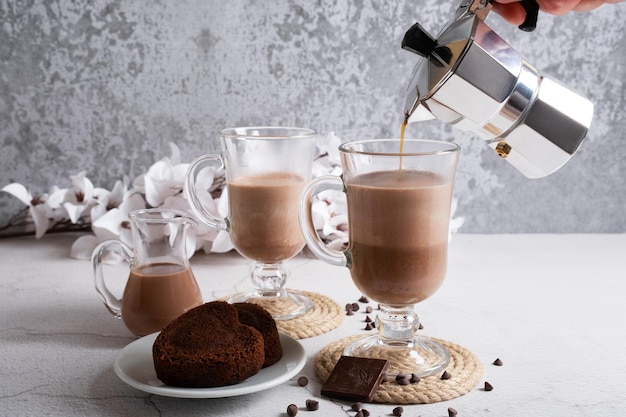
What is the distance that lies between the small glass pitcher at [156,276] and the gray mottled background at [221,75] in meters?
0.79

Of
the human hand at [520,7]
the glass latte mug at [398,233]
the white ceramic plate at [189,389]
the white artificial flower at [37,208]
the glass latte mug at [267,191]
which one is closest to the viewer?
the white ceramic plate at [189,389]

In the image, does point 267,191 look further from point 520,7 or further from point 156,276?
point 520,7

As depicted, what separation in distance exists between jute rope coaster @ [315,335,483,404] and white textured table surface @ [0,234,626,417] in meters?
0.01

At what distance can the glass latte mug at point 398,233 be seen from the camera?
113 cm

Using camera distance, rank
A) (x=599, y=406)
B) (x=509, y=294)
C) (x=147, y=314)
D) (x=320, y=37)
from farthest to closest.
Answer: (x=320, y=37) < (x=509, y=294) < (x=147, y=314) < (x=599, y=406)

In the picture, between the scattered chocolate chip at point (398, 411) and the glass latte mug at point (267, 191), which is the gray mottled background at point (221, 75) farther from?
the scattered chocolate chip at point (398, 411)

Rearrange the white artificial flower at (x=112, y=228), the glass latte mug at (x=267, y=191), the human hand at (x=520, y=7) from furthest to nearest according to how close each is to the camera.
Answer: the white artificial flower at (x=112, y=228) → the glass latte mug at (x=267, y=191) → the human hand at (x=520, y=7)

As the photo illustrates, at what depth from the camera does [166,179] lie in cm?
184

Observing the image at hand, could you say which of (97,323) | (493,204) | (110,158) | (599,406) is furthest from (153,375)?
(493,204)

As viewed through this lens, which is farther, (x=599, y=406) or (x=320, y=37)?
(x=320, y=37)

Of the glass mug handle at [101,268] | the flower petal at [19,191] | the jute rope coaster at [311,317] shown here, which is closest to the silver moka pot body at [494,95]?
the jute rope coaster at [311,317]

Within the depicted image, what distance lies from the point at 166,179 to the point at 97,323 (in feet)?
1.72

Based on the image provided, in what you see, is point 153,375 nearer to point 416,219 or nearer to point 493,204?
point 416,219

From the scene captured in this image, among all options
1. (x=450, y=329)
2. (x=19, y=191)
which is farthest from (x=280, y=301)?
(x=19, y=191)
